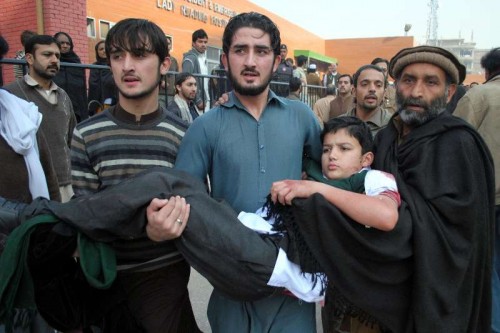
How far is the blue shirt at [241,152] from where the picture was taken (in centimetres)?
187

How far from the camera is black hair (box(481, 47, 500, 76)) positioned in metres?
3.70

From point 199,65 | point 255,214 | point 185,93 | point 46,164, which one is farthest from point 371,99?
point 199,65

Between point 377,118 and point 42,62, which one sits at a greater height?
point 42,62

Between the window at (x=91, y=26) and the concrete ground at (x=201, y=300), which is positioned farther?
the window at (x=91, y=26)

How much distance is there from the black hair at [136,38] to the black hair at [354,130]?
34.2 inches

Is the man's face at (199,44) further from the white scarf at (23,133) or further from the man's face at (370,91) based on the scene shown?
the white scarf at (23,133)

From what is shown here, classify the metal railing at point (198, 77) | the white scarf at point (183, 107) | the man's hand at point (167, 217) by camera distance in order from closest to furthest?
the man's hand at point (167, 217) < the metal railing at point (198, 77) < the white scarf at point (183, 107)

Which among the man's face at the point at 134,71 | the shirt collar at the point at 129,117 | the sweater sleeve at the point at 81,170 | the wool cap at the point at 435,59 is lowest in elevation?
the sweater sleeve at the point at 81,170

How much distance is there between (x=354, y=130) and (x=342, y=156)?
0.53 ft

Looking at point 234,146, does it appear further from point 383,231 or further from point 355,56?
point 355,56

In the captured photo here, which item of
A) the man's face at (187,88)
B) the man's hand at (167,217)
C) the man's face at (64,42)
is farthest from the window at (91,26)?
the man's hand at (167,217)

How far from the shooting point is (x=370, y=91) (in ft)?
11.9

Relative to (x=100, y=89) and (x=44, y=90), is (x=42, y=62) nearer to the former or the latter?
(x=44, y=90)

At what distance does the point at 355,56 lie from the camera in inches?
1239
